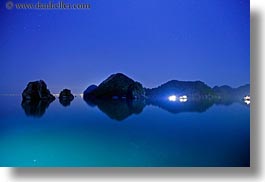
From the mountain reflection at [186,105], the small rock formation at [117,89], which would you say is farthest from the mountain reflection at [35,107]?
the mountain reflection at [186,105]

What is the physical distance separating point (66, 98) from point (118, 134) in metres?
0.37

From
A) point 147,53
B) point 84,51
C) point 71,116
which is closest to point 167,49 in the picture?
point 147,53

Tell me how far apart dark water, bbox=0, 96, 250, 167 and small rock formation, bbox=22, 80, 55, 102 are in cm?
4

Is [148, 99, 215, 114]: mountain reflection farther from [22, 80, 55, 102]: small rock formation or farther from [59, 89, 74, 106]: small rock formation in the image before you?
[22, 80, 55, 102]: small rock formation

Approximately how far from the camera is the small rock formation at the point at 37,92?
279cm

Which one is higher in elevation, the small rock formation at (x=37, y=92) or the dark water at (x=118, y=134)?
the small rock formation at (x=37, y=92)

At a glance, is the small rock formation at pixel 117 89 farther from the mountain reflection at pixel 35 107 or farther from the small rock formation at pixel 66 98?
the mountain reflection at pixel 35 107

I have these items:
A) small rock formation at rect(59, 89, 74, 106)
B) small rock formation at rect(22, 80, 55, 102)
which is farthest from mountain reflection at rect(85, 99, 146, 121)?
small rock formation at rect(22, 80, 55, 102)

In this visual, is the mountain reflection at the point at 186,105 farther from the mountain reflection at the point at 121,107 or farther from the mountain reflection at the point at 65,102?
the mountain reflection at the point at 65,102

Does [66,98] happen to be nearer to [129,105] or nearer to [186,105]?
[129,105]

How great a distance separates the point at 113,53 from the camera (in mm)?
2812

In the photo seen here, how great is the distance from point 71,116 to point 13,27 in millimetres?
621

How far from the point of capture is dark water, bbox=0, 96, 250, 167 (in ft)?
9.12

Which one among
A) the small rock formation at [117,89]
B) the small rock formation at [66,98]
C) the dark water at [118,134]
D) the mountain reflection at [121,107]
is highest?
the small rock formation at [117,89]
